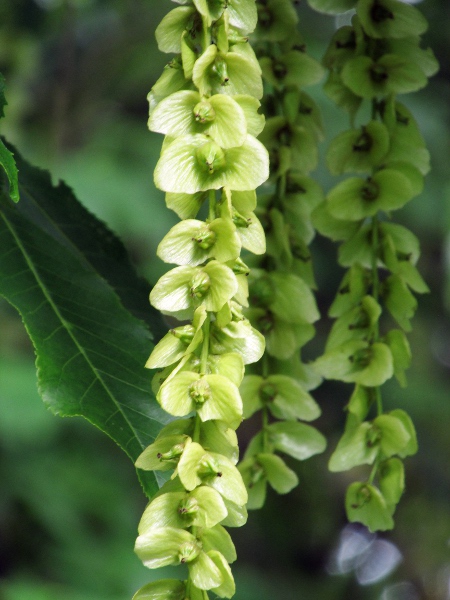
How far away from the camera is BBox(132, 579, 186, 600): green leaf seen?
1.74 feet

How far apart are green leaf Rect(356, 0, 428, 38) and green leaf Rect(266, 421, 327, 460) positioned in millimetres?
398

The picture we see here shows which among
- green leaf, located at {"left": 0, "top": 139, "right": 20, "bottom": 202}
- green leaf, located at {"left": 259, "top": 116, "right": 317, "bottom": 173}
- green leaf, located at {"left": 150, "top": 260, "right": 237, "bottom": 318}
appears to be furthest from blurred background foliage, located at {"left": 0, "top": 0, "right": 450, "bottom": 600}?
green leaf, located at {"left": 150, "top": 260, "right": 237, "bottom": 318}

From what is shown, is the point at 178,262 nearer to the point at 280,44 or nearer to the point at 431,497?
the point at 280,44

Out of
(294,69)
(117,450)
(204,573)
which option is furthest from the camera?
(117,450)

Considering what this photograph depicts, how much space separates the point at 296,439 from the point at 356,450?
8cm

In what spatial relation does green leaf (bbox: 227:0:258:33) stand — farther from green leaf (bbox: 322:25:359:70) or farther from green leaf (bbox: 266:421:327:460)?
green leaf (bbox: 266:421:327:460)

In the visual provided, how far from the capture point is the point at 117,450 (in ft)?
11.5

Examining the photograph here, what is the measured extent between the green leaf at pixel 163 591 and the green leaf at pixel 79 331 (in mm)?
116

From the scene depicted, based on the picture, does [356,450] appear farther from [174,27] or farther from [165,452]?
[174,27]

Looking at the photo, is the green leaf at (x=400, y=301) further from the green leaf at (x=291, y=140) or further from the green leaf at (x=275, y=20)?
the green leaf at (x=275, y=20)

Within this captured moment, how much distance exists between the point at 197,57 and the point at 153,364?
0.22 metres

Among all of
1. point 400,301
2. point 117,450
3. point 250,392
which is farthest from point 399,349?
point 117,450

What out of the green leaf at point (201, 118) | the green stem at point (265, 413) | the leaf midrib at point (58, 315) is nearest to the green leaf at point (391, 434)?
the green stem at point (265, 413)

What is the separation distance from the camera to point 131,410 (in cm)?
71
